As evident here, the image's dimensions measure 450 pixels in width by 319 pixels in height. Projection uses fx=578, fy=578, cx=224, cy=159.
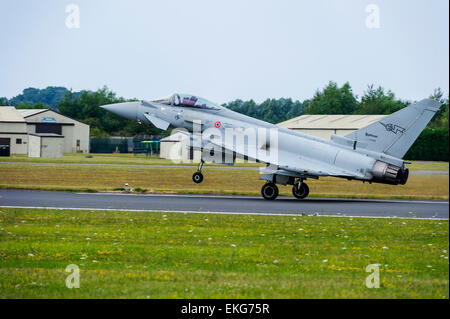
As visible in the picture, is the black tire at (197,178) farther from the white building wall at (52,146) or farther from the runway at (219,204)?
the white building wall at (52,146)

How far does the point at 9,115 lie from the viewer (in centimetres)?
2216

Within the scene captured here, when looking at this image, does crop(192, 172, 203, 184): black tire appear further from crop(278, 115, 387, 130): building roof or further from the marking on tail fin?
crop(278, 115, 387, 130): building roof

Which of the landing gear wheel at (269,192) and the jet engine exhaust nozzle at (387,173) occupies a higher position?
the jet engine exhaust nozzle at (387,173)

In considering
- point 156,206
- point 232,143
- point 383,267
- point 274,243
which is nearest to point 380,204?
point 232,143

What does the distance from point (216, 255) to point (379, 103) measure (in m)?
39.8

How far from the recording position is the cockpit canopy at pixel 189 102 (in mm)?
26250

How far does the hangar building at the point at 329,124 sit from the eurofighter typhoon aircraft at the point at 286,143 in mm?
21113

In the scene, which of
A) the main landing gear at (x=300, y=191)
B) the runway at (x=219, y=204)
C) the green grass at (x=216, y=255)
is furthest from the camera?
the main landing gear at (x=300, y=191)

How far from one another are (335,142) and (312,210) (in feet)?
17.5

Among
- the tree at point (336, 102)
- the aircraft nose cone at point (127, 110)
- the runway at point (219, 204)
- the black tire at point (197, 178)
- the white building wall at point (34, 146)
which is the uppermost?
the tree at point (336, 102)

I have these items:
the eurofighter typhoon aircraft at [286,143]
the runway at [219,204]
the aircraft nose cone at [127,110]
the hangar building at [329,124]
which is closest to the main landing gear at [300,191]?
the eurofighter typhoon aircraft at [286,143]

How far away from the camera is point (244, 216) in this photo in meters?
17.5

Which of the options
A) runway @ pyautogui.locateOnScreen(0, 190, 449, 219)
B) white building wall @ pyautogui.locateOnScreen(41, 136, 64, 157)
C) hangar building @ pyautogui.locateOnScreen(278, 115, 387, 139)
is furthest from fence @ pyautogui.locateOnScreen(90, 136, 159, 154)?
runway @ pyautogui.locateOnScreen(0, 190, 449, 219)
